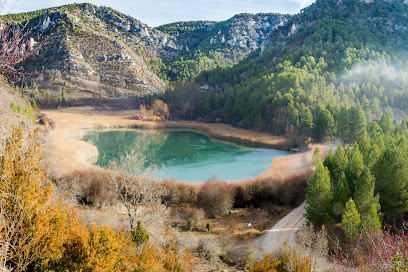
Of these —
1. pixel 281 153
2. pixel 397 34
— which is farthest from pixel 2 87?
pixel 397 34

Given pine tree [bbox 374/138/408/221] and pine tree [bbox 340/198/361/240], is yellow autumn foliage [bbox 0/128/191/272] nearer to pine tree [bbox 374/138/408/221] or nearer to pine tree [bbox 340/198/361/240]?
pine tree [bbox 340/198/361/240]

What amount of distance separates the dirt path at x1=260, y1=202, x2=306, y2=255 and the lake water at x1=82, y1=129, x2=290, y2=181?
12.7m

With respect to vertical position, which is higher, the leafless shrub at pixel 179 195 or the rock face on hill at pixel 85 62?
the rock face on hill at pixel 85 62

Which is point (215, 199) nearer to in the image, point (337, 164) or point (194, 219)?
point (194, 219)

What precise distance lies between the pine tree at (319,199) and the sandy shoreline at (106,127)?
10.2m

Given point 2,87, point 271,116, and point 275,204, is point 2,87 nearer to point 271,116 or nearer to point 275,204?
point 275,204

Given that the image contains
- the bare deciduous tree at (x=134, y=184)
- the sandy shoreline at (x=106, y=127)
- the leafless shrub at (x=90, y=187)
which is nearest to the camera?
the bare deciduous tree at (x=134, y=184)

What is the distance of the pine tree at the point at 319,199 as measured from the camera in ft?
82.5

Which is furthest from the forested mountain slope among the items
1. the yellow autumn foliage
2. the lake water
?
the yellow autumn foliage

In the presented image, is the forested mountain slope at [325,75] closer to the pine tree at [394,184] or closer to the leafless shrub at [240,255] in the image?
the pine tree at [394,184]

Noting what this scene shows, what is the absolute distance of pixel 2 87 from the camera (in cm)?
786

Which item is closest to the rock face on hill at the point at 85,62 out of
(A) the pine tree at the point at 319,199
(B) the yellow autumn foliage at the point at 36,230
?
(A) the pine tree at the point at 319,199

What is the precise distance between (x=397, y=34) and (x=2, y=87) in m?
147

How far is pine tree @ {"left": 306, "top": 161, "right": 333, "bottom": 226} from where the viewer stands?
25.1 meters
